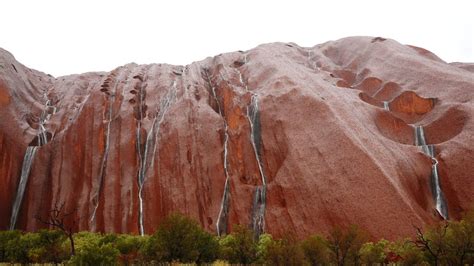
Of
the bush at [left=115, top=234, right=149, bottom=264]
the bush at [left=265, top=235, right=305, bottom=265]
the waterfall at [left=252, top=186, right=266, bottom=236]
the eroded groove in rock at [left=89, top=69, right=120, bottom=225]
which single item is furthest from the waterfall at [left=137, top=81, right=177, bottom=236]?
the bush at [left=265, top=235, right=305, bottom=265]

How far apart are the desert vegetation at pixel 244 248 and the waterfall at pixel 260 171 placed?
194 inches

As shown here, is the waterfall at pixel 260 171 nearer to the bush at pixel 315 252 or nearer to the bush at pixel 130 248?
the bush at pixel 315 252

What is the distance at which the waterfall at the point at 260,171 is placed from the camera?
37.5 m

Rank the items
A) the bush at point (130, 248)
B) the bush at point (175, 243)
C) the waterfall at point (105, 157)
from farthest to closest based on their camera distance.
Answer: the waterfall at point (105, 157) → the bush at point (130, 248) → the bush at point (175, 243)

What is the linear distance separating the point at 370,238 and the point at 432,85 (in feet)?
80.4

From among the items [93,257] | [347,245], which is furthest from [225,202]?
[93,257]

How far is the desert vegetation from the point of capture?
2483 cm

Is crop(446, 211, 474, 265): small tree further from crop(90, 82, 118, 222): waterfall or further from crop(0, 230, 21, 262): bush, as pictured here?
crop(90, 82, 118, 222): waterfall

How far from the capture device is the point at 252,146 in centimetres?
4344

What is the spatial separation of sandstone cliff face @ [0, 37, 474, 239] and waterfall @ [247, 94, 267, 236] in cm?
13

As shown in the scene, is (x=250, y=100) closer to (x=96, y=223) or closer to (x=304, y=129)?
(x=304, y=129)

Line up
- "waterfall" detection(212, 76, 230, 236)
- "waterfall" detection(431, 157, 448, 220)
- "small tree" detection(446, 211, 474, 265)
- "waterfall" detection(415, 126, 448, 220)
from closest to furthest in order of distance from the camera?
"small tree" detection(446, 211, 474, 265) < "waterfall" detection(431, 157, 448, 220) < "waterfall" detection(415, 126, 448, 220) < "waterfall" detection(212, 76, 230, 236)

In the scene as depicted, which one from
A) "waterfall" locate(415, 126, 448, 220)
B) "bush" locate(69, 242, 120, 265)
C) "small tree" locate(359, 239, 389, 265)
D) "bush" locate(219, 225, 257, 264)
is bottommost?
"small tree" locate(359, 239, 389, 265)

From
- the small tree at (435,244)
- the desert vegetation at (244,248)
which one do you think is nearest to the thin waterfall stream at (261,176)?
the desert vegetation at (244,248)
